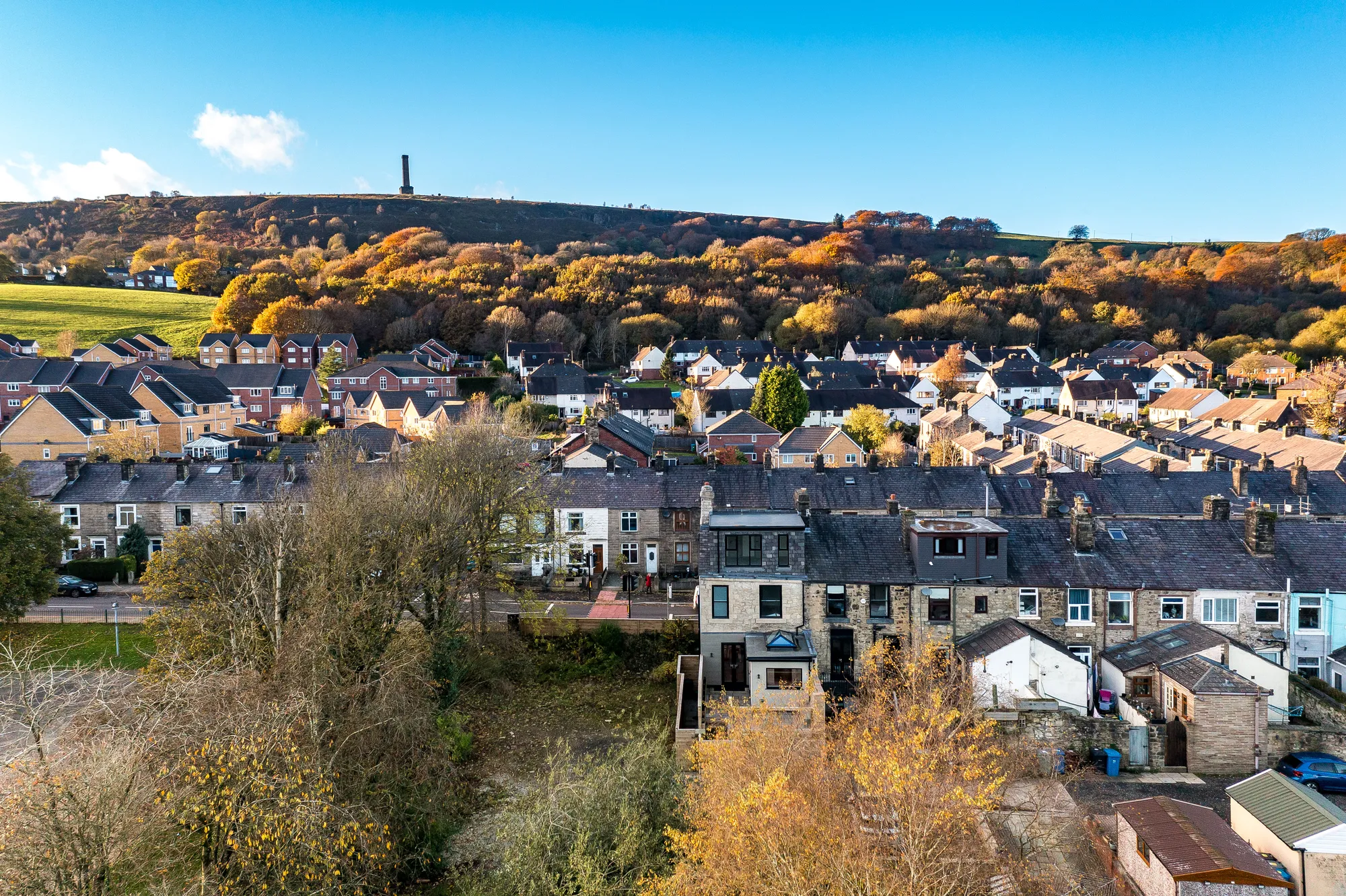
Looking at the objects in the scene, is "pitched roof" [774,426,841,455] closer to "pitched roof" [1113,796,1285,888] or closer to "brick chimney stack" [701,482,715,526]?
"brick chimney stack" [701,482,715,526]

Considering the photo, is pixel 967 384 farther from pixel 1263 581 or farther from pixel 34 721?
pixel 34 721

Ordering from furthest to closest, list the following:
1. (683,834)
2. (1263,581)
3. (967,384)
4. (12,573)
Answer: (967,384) < (12,573) < (1263,581) < (683,834)

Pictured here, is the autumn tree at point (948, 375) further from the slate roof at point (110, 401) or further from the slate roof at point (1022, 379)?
the slate roof at point (110, 401)

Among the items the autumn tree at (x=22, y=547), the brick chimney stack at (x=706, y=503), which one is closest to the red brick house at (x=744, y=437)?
the brick chimney stack at (x=706, y=503)

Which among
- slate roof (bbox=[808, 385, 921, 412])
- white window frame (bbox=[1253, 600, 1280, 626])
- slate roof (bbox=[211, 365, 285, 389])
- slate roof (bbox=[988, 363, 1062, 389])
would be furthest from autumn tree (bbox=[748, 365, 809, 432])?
slate roof (bbox=[211, 365, 285, 389])

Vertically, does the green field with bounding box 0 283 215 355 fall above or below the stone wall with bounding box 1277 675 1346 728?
above

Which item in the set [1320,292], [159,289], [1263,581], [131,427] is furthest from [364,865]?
[1320,292]
